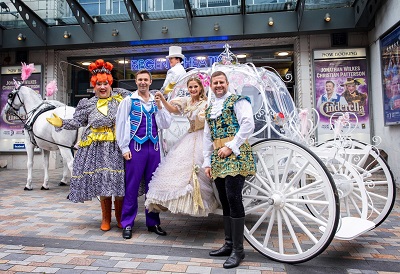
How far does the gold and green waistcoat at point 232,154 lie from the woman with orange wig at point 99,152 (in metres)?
1.35

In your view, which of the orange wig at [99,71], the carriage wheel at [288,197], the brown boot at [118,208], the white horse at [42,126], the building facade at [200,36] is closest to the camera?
the carriage wheel at [288,197]

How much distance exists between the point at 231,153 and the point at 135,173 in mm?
1366

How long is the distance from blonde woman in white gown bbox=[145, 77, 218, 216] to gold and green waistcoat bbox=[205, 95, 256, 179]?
0.45 metres

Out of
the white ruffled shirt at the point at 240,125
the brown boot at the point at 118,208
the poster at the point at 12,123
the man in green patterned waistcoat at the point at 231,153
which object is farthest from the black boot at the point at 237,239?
the poster at the point at 12,123

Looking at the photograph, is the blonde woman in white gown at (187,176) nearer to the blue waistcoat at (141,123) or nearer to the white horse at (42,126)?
the blue waistcoat at (141,123)

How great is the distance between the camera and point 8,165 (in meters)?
10.4

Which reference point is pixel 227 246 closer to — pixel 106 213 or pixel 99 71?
pixel 106 213

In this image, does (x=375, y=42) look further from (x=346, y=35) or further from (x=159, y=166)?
(x=159, y=166)

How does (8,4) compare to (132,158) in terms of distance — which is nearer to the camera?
(132,158)

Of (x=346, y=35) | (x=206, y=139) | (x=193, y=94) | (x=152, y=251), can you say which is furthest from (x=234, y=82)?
(x=346, y=35)

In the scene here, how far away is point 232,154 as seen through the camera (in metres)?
2.76

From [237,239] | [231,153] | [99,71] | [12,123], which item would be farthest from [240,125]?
[12,123]

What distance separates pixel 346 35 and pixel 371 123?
2545 mm

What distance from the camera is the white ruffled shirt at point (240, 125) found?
2707 mm
